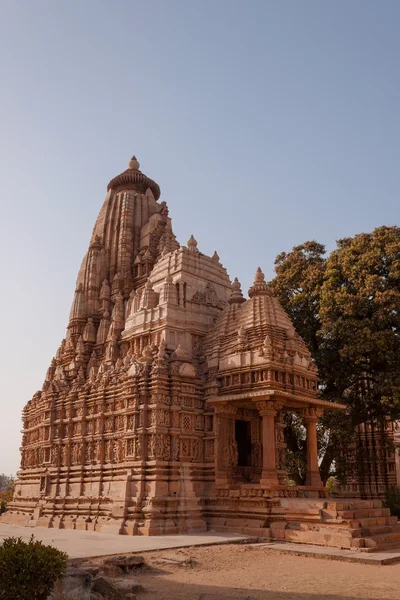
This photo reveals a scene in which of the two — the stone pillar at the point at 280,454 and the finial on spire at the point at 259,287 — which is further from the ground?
the finial on spire at the point at 259,287

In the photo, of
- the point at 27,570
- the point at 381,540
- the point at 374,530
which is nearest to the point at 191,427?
the point at 374,530

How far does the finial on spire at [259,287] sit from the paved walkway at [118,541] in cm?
918

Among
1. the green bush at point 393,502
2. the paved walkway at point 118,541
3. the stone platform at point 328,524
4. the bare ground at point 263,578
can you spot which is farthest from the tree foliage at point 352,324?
the bare ground at point 263,578

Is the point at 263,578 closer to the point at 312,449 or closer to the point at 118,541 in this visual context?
the point at 118,541

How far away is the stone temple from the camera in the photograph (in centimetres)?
1816

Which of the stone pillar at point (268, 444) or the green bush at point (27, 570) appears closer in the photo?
the green bush at point (27, 570)

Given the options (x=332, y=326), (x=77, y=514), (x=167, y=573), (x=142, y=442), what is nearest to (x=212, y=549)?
(x=167, y=573)

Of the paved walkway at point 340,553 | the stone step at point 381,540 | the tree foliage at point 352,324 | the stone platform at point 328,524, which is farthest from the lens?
the tree foliage at point 352,324

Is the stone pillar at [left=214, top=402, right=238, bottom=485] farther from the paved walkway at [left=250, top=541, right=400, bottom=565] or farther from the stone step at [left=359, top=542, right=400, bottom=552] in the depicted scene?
the stone step at [left=359, top=542, right=400, bottom=552]

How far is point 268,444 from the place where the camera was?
61.6 ft

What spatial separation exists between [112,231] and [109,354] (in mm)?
10251

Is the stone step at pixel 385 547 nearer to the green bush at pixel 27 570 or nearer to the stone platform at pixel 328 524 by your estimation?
the stone platform at pixel 328 524

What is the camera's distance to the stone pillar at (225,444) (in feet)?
65.2

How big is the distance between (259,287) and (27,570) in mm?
17034
